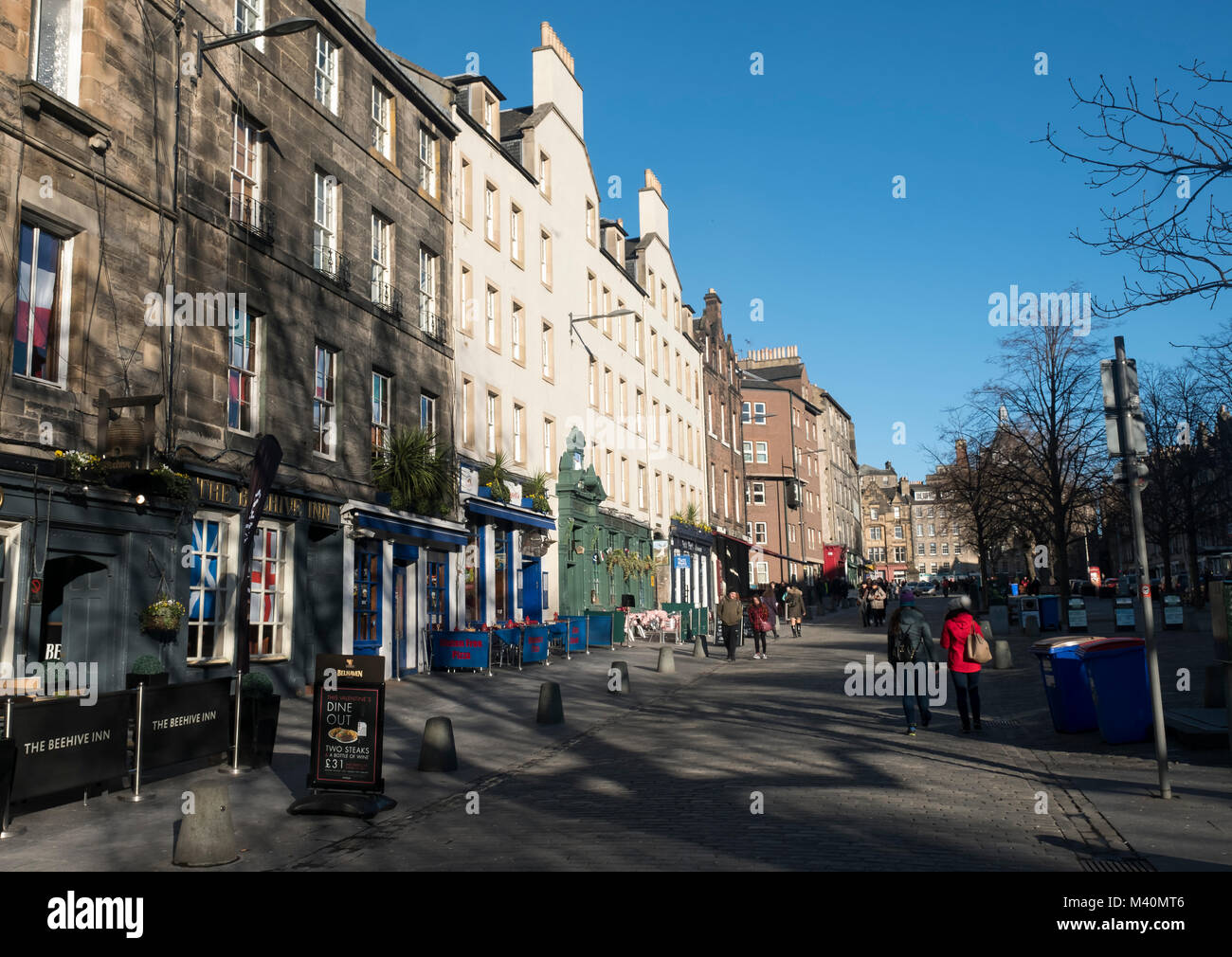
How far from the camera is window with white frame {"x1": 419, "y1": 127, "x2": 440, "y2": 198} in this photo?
2389 cm

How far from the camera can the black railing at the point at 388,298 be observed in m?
21.3

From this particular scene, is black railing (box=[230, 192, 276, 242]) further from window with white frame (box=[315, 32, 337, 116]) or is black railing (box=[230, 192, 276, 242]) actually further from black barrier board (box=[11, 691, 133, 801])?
black barrier board (box=[11, 691, 133, 801])

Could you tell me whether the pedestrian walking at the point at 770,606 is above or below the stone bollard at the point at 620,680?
above

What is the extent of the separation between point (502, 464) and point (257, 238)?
36.2 feet

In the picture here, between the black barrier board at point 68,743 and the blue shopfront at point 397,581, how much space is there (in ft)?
29.4

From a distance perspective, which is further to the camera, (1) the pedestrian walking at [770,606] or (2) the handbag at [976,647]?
(1) the pedestrian walking at [770,606]

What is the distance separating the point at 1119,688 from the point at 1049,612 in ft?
67.1

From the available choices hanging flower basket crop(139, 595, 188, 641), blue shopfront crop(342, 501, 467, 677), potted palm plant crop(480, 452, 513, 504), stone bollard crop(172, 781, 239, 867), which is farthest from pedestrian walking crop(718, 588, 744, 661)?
stone bollard crop(172, 781, 239, 867)

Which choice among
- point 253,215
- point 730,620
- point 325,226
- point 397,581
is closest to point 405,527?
point 397,581

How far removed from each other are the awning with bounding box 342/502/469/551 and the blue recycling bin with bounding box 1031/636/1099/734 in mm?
11610

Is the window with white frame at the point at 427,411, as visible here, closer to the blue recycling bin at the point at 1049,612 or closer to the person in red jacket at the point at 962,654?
the person in red jacket at the point at 962,654
